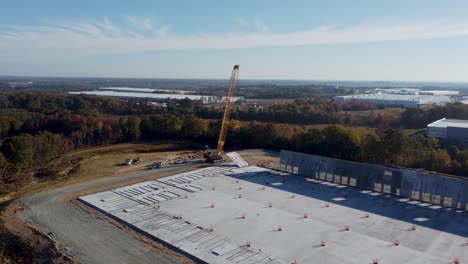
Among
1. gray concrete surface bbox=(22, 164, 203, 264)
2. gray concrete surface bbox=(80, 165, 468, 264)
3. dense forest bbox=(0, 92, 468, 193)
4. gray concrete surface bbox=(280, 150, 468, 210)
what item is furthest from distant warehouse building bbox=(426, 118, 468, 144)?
gray concrete surface bbox=(22, 164, 203, 264)

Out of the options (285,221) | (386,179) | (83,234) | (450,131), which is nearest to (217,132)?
(386,179)

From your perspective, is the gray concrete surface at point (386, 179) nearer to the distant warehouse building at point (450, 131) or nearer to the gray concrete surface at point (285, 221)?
the gray concrete surface at point (285, 221)

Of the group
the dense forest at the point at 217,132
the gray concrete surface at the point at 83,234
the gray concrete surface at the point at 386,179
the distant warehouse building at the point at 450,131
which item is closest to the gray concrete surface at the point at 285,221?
the gray concrete surface at the point at 386,179

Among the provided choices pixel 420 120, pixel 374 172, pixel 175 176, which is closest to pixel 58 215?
pixel 175 176

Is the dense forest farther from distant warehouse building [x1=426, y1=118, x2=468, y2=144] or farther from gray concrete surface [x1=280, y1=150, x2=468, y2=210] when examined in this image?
gray concrete surface [x1=280, y1=150, x2=468, y2=210]

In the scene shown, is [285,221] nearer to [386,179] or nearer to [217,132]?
[386,179]

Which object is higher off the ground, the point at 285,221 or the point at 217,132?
the point at 217,132
